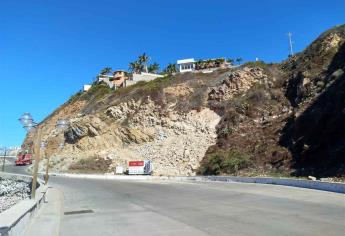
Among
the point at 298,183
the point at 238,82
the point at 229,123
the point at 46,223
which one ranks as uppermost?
the point at 238,82

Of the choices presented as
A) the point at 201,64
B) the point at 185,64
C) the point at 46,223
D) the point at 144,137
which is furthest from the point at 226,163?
the point at 185,64

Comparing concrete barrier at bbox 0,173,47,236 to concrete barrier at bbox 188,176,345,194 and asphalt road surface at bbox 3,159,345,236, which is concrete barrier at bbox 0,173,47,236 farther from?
concrete barrier at bbox 188,176,345,194

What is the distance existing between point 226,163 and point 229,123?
12862mm

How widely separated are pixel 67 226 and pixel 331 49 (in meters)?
44.9

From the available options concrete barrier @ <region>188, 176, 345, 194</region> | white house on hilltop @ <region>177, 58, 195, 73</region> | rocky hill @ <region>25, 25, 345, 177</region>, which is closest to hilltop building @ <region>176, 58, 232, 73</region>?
white house on hilltop @ <region>177, 58, 195, 73</region>

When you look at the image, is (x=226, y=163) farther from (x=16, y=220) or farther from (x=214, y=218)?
(x=16, y=220)

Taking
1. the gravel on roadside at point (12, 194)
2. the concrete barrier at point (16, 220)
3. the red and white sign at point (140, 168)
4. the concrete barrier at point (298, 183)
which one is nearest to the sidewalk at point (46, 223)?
the concrete barrier at point (16, 220)

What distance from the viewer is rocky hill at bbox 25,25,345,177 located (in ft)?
123

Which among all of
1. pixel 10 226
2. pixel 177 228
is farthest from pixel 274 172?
pixel 10 226

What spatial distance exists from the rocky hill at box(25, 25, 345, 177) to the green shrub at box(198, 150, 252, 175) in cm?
11

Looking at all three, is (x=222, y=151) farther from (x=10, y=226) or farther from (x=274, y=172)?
(x=10, y=226)

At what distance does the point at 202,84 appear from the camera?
67000 mm

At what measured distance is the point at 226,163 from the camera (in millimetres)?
42000

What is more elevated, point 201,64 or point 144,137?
Result: point 201,64
